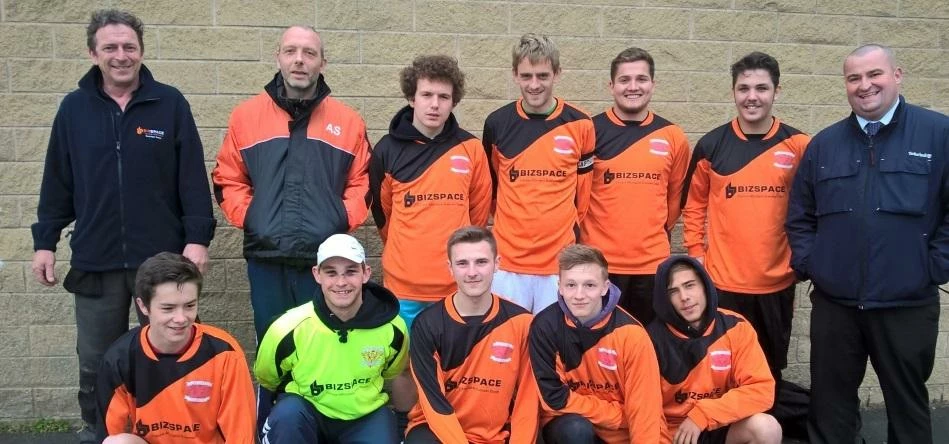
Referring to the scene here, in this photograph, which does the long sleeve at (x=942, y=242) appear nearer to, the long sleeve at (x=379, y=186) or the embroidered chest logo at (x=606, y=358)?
the embroidered chest logo at (x=606, y=358)

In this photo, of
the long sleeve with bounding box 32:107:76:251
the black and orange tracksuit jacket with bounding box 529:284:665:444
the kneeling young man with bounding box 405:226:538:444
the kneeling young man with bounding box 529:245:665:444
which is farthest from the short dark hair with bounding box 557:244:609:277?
the long sleeve with bounding box 32:107:76:251

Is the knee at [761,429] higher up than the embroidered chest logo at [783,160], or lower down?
lower down

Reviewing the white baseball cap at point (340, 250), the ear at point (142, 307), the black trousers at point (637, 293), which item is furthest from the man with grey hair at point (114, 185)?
the black trousers at point (637, 293)

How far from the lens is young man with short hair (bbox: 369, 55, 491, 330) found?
12.1 feet

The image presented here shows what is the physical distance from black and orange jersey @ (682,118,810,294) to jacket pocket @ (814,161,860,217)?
258 mm

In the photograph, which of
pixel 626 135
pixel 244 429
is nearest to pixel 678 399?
pixel 626 135

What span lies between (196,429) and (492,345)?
1.28m

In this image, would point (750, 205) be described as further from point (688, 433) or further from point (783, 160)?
point (688, 433)

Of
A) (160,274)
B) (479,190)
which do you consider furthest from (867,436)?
(160,274)

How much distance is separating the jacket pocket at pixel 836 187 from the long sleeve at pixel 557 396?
4.46 feet

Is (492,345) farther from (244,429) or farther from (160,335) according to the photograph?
(160,335)

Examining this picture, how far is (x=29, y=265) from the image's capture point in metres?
4.33

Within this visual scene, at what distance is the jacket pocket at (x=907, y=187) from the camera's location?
11.1ft

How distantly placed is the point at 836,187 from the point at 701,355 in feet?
3.31
